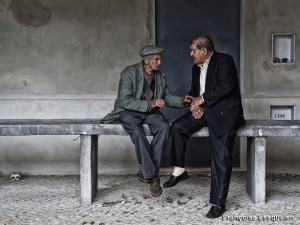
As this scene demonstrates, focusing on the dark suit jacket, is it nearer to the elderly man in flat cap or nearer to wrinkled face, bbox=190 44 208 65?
wrinkled face, bbox=190 44 208 65

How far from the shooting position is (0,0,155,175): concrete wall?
7551 mm

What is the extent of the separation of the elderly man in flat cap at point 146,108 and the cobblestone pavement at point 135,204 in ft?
1.18

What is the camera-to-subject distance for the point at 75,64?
7.61 metres

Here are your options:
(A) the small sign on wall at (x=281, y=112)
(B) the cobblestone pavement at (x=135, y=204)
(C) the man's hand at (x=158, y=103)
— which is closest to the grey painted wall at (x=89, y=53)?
(A) the small sign on wall at (x=281, y=112)

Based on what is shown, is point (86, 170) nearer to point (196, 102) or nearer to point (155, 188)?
point (155, 188)

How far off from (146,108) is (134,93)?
28cm

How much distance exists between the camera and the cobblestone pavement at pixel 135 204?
5.36m

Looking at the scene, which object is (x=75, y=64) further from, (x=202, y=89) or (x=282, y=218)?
(x=282, y=218)

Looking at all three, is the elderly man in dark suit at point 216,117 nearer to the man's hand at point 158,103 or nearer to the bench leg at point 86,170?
the man's hand at point 158,103

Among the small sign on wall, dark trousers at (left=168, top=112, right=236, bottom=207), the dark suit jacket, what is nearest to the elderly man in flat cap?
the dark suit jacket

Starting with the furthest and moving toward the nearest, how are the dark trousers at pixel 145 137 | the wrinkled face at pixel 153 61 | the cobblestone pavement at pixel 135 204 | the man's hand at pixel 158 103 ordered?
the wrinkled face at pixel 153 61, the man's hand at pixel 158 103, the dark trousers at pixel 145 137, the cobblestone pavement at pixel 135 204

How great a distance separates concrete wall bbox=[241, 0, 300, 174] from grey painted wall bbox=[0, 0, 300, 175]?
1 centimetres

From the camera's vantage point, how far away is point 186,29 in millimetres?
7645

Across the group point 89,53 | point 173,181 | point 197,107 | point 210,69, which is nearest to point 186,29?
point 89,53
